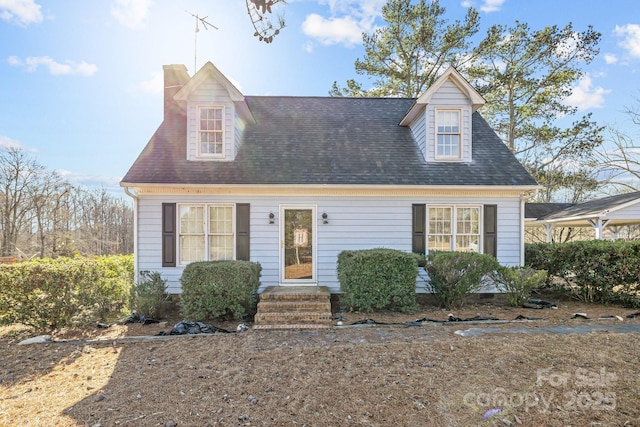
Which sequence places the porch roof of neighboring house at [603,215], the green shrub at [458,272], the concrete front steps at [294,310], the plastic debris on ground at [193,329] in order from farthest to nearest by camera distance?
the porch roof of neighboring house at [603,215] → the green shrub at [458,272] → the concrete front steps at [294,310] → the plastic debris on ground at [193,329]

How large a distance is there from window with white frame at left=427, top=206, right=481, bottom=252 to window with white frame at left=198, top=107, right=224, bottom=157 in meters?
6.08

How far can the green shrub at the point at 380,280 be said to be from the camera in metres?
6.42

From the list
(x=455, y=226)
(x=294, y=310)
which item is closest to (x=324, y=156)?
(x=455, y=226)

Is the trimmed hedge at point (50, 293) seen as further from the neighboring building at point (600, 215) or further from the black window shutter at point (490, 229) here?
the neighboring building at point (600, 215)

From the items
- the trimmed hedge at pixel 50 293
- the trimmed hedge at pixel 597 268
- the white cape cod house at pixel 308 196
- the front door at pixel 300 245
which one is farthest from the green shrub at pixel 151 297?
the trimmed hedge at pixel 597 268

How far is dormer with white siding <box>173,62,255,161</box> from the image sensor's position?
8.14 metres

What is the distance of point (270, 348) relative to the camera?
15.3 ft

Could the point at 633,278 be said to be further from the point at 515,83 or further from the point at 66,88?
the point at 66,88

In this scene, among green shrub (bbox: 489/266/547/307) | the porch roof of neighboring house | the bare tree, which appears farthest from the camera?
the bare tree

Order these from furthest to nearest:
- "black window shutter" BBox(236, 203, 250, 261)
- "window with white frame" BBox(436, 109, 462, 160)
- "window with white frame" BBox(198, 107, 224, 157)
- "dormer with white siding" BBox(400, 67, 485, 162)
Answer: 1. "window with white frame" BBox(436, 109, 462, 160)
2. "dormer with white siding" BBox(400, 67, 485, 162)
3. "window with white frame" BBox(198, 107, 224, 157)
4. "black window shutter" BBox(236, 203, 250, 261)

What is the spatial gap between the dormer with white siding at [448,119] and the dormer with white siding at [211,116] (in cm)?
521

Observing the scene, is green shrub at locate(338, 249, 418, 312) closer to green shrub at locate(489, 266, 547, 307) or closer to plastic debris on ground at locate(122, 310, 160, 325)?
green shrub at locate(489, 266, 547, 307)

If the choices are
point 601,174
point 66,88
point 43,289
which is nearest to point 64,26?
point 66,88

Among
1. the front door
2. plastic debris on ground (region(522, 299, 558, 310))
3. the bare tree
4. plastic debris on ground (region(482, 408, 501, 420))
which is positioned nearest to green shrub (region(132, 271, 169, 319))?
the front door
